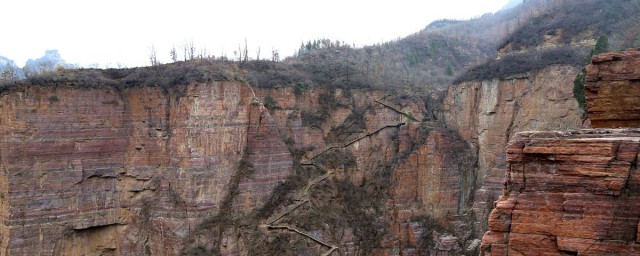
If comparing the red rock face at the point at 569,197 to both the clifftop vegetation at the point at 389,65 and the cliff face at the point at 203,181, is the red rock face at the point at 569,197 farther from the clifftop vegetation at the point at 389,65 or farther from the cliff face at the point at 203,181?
the clifftop vegetation at the point at 389,65

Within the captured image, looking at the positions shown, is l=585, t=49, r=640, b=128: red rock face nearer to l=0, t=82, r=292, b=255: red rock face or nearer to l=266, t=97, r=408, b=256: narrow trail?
Answer: l=266, t=97, r=408, b=256: narrow trail

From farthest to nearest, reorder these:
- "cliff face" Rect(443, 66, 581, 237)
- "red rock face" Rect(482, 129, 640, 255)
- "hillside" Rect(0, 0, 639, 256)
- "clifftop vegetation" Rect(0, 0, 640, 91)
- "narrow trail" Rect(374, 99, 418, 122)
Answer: "narrow trail" Rect(374, 99, 418, 122), "clifftop vegetation" Rect(0, 0, 640, 91), "cliff face" Rect(443, 66, 581, 237), "hillside" Rect(0, 0, 639, 256), "red rock face" Rect(482, 129, 640, 255)

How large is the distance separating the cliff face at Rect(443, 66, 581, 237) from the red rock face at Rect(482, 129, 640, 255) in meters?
27.2

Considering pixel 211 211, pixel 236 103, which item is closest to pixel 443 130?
pixel 236 103

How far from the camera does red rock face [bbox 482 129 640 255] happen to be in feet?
32.1

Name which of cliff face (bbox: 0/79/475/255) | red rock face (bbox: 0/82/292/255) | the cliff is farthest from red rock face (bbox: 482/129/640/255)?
red rock face (bbox: 0/82/292/255)

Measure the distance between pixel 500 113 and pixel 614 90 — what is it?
84.8 feet

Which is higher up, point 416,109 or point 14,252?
point 416,109

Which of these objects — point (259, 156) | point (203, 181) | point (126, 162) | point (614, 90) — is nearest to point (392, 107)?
point (259, 156)

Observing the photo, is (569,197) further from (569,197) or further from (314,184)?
(314,184)

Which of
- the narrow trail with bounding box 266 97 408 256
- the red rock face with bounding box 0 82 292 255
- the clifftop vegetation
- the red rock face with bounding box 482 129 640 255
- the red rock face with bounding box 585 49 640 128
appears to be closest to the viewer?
the red rock face with bounding box 482 129 640 255

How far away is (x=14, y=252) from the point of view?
32344 mm

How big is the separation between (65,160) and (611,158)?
3410 cm

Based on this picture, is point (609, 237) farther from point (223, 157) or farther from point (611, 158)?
point (223, 157)
